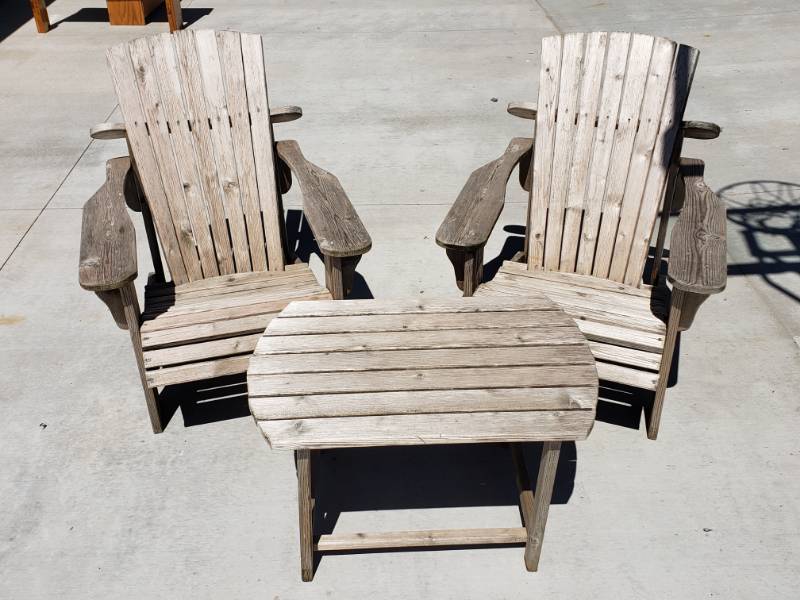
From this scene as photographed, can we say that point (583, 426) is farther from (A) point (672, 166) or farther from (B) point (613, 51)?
(B) point (613, 51)

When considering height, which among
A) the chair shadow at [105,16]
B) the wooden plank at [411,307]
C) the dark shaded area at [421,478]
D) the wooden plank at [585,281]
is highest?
the wooden plank at [411,307]

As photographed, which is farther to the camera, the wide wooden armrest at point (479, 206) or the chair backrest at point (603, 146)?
the chair backrest at point (603, 146)

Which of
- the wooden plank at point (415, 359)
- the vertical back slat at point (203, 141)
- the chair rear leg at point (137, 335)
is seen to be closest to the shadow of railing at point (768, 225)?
the wooden plank at point (415, 359)

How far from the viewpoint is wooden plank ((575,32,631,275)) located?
3043mm

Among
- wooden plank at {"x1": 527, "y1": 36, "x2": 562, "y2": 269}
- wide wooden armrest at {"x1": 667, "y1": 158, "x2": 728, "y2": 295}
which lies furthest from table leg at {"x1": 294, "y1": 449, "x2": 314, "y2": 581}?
wooden plank at {"x1": 527, "y1": 36, "x2": 562, "y2": 269}

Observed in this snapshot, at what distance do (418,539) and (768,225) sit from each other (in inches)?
111

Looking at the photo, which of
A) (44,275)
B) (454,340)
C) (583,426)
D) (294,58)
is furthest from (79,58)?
(583,426)

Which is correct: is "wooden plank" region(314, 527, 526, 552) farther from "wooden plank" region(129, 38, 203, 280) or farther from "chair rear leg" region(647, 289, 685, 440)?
"wooden plank" region(129, 38, 203, 280)

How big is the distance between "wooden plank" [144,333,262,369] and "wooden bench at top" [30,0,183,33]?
5020 millimetres

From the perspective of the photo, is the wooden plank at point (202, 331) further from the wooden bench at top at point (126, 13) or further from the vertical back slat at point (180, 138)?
the wooden bench at top at point (126, 13)

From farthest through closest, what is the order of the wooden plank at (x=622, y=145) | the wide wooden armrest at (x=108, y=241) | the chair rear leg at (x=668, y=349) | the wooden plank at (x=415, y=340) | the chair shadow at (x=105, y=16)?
1. the chair shadow at (x=105, y=16)
2. the wooden plank at (x=622, y=145)
3. the chair rear leg at (x=668, y=349)
4. the wide wooden armrest at (x=108, y=241)
5. the wooden plank at (x=415, y=340)

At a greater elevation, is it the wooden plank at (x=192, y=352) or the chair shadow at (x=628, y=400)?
the wooden plank at (x=192, y=352)

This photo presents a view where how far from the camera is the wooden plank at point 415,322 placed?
2.39 metres

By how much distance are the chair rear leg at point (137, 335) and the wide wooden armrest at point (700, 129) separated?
2142 mm
